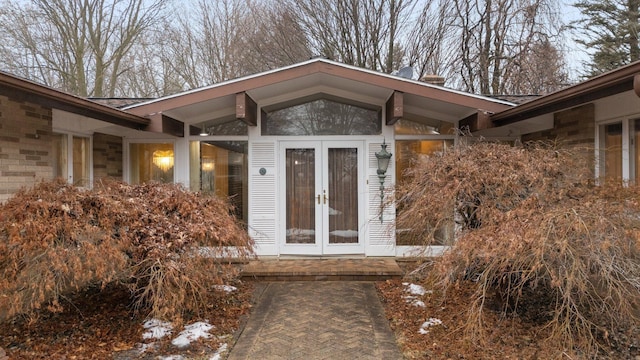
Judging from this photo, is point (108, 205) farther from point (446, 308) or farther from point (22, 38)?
point (22, 38)

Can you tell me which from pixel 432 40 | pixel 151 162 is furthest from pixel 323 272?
pixel 432 40

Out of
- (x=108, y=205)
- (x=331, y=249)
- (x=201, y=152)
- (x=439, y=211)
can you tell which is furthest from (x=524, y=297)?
(x=201, y=152)

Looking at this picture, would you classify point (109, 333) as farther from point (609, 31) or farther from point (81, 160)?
point (609, 31)

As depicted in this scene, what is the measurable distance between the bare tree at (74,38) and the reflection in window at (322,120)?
9637mm

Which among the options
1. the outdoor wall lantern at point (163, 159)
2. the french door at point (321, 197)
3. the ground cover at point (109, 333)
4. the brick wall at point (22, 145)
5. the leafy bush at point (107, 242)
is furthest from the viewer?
the outdoor wall lantern at point (163, 159)

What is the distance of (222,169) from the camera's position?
22.2 feet

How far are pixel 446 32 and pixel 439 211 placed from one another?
36.8 ft

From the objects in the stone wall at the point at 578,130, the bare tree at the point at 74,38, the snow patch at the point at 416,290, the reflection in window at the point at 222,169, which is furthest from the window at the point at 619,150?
the bare tree at the point at 74,38

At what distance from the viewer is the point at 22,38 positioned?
12.4 m

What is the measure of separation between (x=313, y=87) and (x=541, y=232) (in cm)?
453

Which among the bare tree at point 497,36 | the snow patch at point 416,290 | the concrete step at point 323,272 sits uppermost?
the bare tree at point 497,36

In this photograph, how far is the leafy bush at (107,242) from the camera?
3.17m

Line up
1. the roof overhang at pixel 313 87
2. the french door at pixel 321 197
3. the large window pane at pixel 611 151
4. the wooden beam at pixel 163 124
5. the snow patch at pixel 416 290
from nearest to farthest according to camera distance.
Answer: the large window pane at pixel 611 151 < the snow patch at pixel 416 290 < the roof overhang at pixel 313 87 < the wooden beam at pixel 163 124 < the french door at pixel 321 197

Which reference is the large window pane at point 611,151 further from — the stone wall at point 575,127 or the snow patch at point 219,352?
the snow patch at point 219,352
